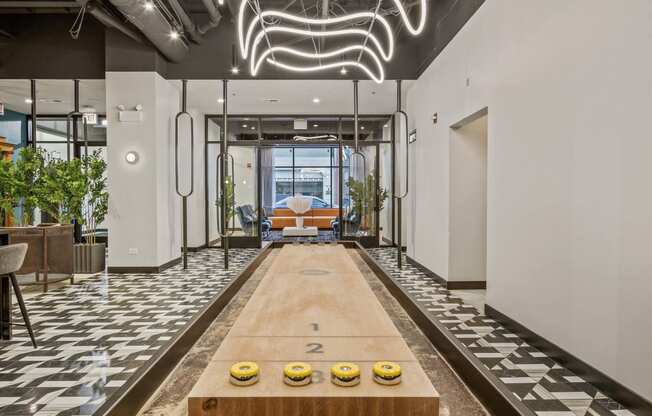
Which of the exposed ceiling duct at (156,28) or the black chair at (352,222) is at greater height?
the exposed ceiling duct at (156,28)

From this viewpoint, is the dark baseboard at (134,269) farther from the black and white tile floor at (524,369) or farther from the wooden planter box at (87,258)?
the black and white tile floor at (524,369)

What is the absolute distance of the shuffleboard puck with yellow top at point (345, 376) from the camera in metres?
1.10

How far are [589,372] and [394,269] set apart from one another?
4920mm

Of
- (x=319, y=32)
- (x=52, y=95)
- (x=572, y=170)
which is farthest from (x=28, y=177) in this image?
(x=572, y=170)

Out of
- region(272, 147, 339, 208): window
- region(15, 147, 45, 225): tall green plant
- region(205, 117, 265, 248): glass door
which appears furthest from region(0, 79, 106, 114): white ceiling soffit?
region(272, 147, 339, 208): window

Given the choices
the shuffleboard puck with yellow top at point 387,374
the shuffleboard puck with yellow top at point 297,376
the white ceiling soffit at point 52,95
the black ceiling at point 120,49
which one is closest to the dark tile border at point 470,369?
the shuffleboard puck with yellow top at point 387,374

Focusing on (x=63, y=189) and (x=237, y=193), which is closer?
(x=63, y=189)

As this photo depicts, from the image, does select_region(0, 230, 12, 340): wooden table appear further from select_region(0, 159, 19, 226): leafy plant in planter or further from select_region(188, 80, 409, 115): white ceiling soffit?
select_region(188, 80, 409, 115): white ceiling soffit

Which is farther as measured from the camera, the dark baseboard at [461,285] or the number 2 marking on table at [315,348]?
the dark baseboard at [461,285]

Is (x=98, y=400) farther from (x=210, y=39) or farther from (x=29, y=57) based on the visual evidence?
(x=29, y=57)

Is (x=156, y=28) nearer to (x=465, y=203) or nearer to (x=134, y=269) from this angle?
(x=134, y=269)

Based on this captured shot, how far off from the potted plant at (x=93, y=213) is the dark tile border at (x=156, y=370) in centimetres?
635

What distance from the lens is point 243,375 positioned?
3.61 feet

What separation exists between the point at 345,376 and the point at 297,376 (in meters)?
0.12
